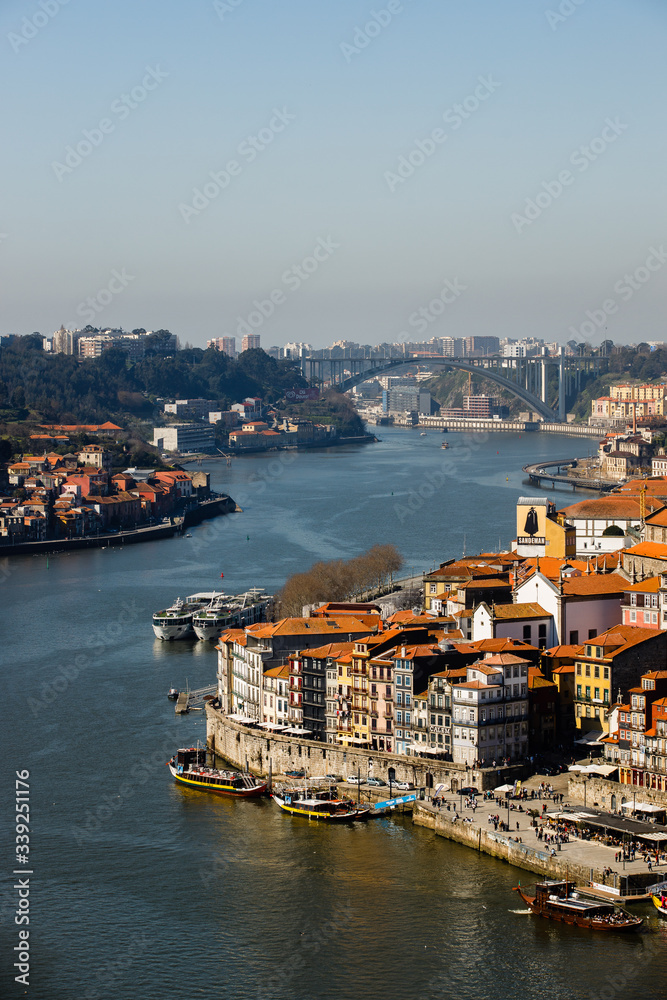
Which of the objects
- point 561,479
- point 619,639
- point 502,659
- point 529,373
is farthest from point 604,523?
point 529,373

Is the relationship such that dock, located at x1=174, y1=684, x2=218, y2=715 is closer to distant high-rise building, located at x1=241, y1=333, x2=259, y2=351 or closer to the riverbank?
the riverbank

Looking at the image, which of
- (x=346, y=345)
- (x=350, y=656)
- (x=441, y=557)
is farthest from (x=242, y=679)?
(x=346, y=345)

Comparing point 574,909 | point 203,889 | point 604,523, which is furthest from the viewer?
point 604,523

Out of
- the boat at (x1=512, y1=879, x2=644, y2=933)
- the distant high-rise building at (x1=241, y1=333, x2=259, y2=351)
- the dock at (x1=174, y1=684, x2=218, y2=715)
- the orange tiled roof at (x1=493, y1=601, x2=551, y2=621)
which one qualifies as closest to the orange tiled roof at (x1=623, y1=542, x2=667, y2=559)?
the orange tiled roof at (x1=493, y1=601, x2=551, y2=621)

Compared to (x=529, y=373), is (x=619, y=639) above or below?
below

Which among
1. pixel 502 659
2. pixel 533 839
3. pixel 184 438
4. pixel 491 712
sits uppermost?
pixel 502 659

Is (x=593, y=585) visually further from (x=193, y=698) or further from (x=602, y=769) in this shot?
(x=193, y=698)
